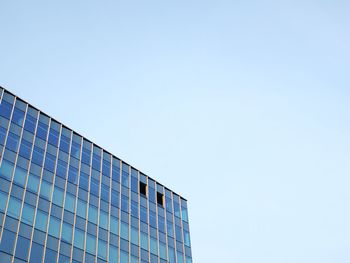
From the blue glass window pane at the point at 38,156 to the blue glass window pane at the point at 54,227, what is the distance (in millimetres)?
6113

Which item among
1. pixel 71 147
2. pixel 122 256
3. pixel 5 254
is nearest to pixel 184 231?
pixel 122 256

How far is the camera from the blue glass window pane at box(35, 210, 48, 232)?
1702 inches

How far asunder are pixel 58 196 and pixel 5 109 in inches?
399

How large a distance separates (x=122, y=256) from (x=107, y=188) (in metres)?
8.27

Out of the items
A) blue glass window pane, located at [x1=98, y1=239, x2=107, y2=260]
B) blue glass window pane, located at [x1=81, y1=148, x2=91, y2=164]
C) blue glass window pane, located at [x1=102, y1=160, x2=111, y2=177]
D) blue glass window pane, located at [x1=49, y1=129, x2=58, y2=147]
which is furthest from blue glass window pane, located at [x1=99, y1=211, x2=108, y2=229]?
blue glass window pane, located at [x1=49, y1=129, x2=58, y2=147]

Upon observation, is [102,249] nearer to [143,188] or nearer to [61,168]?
[61,168]

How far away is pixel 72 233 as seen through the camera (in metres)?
45.9

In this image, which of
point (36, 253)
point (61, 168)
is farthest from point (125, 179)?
point (36, 253)

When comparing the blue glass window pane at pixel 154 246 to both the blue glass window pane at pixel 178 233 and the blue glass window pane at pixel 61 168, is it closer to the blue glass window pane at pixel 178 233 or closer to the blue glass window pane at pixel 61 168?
the blue glass window pane at pixel 178 233

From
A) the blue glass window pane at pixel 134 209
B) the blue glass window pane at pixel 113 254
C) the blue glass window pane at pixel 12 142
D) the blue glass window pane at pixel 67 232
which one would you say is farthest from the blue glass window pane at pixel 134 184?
the blue glass window pane at pixel 12 142

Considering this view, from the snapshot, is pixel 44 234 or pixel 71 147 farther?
pixel 71 147

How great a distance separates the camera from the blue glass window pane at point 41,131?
50.8 metres

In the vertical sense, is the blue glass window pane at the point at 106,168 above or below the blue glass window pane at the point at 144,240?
above

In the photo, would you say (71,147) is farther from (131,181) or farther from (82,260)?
(82,260)
